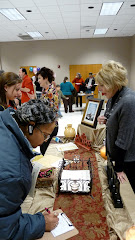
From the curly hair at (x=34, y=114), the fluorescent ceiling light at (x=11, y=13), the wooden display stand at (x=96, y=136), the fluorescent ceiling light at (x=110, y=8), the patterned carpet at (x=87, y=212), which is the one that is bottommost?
the patterned carpet at (x=87, y=212)

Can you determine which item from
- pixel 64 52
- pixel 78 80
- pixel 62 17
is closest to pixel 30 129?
pixel 62 17

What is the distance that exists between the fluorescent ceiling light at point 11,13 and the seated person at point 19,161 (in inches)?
191

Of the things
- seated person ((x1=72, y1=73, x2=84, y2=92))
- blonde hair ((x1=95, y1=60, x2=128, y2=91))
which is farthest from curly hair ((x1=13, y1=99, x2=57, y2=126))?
seated person ((x1=72, y1=73, x2=84, y2=92))

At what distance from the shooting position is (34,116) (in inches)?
31.8

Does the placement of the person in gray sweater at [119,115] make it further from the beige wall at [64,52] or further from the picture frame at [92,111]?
the beige wall at [64,52]

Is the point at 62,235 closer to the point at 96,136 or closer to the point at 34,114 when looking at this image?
the point at 34,114

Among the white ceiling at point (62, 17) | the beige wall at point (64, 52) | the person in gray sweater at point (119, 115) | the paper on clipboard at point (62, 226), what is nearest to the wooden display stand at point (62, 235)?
the paper on clipboard at point (62, 226)

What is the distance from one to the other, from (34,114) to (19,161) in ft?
0.71

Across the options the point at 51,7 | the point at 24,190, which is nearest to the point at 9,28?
the point at 51,7

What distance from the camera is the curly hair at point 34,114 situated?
797 millimetres

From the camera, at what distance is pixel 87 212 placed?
113 cm

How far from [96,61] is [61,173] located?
8.44 meters

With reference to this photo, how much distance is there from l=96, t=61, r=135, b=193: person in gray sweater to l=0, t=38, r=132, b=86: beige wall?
8.18 meters

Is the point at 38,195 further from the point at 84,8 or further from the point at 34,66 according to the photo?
the point at 34,66
